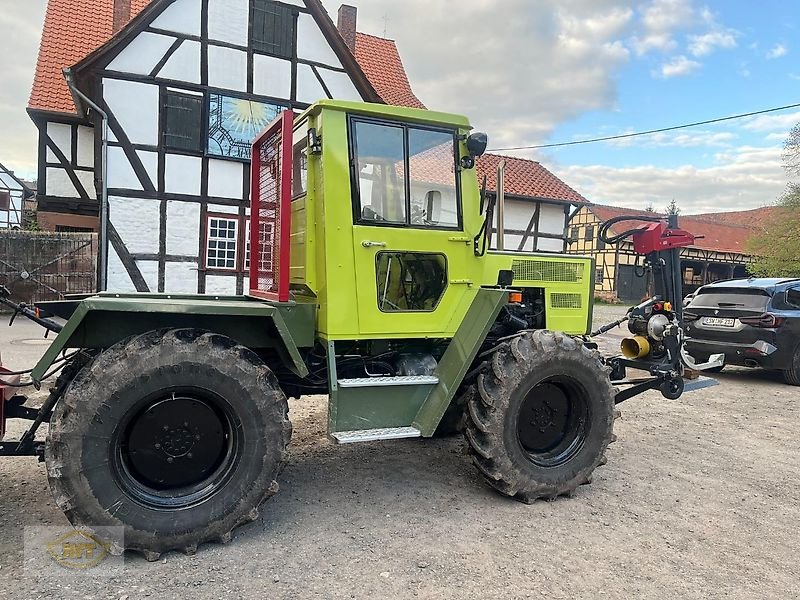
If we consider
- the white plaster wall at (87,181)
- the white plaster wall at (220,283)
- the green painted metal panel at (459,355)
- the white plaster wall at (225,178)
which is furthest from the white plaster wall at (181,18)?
the green painted metal panel at (459,355)

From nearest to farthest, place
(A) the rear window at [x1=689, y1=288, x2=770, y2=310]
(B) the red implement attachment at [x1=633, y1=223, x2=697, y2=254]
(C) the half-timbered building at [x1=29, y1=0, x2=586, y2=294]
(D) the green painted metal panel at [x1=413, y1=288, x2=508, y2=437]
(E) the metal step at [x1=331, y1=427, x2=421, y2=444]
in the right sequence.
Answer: (E) the metal step at [x1=331, y1=427, x2=421, y2=444], (D) the green painted metal panel at [x1=413, y1=288, x2=508, y2=437], (B) the red implement attachment at [x1=633, y1=223, x2=697, y2=254], (A) the rear window at [x1=689, y1=288, x2=770, y2=310], (C) the half-timbered building at [x1=29, y1=0, x2=586, y2=294]

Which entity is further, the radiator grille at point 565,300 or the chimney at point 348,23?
the chimney at point 348,23

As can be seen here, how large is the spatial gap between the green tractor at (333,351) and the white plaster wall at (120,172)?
9.99 meters

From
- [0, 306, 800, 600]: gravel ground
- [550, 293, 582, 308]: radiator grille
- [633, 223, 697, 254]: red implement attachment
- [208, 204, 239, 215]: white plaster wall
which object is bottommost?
[0, 306, 800, 600]: gravel ground

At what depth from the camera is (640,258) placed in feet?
99.4

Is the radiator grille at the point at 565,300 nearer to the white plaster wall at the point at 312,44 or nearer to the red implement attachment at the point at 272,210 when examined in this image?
the red implement attachment at the point at 272,210

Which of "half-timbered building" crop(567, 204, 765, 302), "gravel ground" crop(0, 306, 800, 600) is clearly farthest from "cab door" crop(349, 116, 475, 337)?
"half-timbered building" crop(567, 204, 765, 302)

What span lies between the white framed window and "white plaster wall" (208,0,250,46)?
4411 millimetres

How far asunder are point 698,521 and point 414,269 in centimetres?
265

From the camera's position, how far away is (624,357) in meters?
5.52

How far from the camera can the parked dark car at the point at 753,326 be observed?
30.1 feet

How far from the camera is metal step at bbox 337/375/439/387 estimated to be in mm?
3811

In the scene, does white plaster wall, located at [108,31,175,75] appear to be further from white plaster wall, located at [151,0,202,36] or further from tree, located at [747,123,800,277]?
tree, located at [747,123,800,277]

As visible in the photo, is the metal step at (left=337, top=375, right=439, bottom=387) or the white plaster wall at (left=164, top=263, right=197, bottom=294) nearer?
the metal step at (left=337, top=375, right=439, bottom=387)
